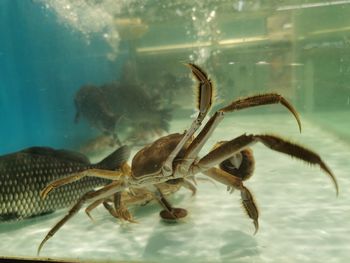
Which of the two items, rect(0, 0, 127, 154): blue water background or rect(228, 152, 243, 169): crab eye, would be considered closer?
rect(228, 152, 243, 169): crab eye

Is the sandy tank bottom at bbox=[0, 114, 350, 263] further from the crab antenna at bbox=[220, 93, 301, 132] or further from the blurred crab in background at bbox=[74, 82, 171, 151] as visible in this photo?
the blurred crab in background at bbox=[74, 82, 171, 151]

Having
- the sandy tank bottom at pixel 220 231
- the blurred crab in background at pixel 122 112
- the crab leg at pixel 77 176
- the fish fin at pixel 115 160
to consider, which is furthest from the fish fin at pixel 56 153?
the blurred crab in background at pixel 122 112

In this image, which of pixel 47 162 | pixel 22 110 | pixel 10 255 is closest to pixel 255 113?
pixel 22 110

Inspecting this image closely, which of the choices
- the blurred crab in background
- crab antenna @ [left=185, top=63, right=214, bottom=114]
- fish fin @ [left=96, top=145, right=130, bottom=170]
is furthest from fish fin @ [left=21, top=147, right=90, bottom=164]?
the blurred crab in background

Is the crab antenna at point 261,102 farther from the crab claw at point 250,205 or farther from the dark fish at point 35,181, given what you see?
the dark fish at point 35,181

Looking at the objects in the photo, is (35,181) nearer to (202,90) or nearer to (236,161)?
(236,161)

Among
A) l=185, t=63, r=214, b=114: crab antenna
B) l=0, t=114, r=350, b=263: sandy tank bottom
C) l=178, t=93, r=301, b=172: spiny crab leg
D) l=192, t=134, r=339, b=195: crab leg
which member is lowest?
l=0, t=114, r=350, b=263: sandy tank bottom

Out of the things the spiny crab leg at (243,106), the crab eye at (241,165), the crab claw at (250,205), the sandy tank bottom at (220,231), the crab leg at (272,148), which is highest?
the spiny crab leg at (243,106)
